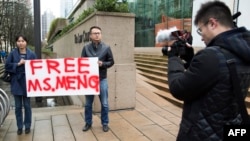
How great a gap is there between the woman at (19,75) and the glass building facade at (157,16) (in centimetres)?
1265

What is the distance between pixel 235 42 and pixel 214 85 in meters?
0.30

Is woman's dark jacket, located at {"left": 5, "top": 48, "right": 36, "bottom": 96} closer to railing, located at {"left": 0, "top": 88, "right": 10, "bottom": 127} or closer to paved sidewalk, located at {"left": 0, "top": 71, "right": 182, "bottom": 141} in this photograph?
railing, located at {"left": 0, "top": 88, "right": 10, "bottom": 127}

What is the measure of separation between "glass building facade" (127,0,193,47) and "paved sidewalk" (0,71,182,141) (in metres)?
10.9

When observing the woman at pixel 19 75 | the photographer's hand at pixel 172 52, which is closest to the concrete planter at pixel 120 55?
the woman at pixel 19 75

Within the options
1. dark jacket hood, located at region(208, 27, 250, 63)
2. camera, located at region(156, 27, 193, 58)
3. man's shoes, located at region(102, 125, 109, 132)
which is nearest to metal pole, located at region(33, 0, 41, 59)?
man's shoes, located at region(102, 125, 109, 132)

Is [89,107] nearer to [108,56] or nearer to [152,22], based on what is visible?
[108,56]

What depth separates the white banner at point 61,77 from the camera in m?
5.04

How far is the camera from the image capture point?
2110 mm

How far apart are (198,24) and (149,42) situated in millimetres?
21897

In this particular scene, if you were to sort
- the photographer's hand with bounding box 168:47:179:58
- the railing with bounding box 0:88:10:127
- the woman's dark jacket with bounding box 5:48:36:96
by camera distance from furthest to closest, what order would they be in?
the railing with bounding box 0:88:10:127 < the woman's dark jacket with bounding box 5:48:36:96 < the photographer's hand with bounding box 168:47:179:58

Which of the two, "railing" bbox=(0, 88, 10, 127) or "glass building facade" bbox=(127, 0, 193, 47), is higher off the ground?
"glass building facade" bbox=(127, 0, 193, 47)

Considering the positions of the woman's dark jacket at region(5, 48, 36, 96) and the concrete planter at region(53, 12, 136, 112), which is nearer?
the woman's dark jacket at region(5, 48, 36, 96)

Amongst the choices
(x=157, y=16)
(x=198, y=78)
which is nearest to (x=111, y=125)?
(x=198, y=78)

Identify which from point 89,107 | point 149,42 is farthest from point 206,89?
point 149,42
